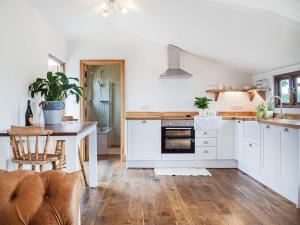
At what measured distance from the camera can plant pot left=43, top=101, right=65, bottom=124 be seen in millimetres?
3409

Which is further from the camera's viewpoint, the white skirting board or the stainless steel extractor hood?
the stainless steel extractor hood

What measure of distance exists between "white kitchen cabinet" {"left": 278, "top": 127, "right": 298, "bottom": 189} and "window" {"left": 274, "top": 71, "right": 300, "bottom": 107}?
1044mm

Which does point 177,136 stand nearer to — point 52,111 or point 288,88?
point 288,88

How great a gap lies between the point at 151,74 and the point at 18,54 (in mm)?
2820

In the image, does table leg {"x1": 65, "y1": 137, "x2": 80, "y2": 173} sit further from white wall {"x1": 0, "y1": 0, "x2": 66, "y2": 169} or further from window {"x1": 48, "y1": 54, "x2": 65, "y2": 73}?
window {"x1": 48, "y1": 54, "x2": 65, "y2": 73}

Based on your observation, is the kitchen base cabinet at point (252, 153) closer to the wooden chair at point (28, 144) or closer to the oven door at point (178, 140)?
the oven door at point (178, 140)

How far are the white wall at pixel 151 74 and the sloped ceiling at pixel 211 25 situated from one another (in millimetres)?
206

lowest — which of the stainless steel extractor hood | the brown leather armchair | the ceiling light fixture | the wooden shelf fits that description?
the brown leather armchair

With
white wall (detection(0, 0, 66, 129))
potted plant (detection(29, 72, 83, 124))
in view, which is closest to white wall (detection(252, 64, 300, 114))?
potted plant (detection(29, 72, 83, 124))

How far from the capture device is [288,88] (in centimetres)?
444

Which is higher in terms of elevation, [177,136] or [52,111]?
[52,111]

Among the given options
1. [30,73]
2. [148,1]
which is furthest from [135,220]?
[148,1]

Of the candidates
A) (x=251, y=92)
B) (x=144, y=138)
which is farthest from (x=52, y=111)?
(x=251, y=92)

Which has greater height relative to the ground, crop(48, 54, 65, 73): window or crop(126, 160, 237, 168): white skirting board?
crop(48, 54, 65, 73): window
